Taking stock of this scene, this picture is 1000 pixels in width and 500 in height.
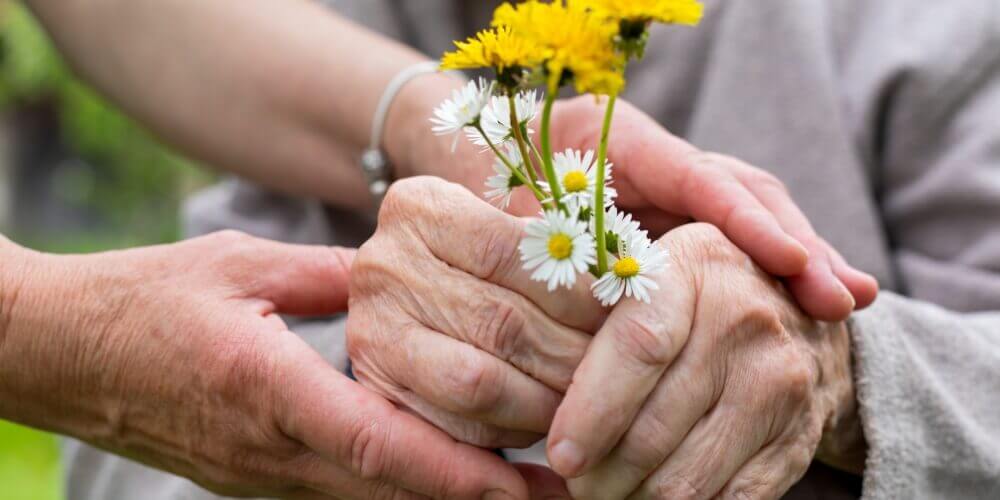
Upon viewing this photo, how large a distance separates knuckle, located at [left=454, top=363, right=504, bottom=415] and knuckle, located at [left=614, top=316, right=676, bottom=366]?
0.10m

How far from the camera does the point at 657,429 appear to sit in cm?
71

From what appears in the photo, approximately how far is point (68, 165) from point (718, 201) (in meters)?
6.22

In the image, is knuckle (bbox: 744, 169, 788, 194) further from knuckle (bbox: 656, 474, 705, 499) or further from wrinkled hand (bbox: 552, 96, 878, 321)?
knuckle (bbox: 656, 474, 705, 499)

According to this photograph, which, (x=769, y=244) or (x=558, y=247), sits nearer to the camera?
(x=558, y=247)

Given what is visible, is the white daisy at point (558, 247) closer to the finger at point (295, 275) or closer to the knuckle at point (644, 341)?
the knuckle at point (644, 341)

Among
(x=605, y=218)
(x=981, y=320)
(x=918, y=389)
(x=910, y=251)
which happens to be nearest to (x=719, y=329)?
(x=605, y=218)

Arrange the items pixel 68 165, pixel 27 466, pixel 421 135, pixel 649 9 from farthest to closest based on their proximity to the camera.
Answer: pixel 68 165 → pixel 27 466 → pixel 421 135 → pixel 649 9

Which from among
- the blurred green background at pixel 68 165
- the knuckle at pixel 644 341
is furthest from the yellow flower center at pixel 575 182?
the blurred green background at pixel 68 165

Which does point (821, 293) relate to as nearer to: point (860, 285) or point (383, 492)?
point (860, 285)

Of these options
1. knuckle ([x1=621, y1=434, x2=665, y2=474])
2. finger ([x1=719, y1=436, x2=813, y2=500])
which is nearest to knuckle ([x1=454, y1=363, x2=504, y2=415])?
knuckle ([x1=621, y1=434, x2=665, y2=474])

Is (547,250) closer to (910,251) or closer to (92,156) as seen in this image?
(910,251)

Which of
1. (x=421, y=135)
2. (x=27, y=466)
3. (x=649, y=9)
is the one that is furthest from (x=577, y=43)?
(x=27, y=466)

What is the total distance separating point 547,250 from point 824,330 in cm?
35

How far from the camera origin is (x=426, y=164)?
1048 mm
